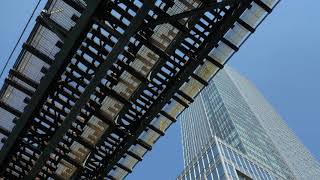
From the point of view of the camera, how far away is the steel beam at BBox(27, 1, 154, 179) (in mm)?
12117

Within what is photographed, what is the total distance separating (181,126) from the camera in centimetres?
19012

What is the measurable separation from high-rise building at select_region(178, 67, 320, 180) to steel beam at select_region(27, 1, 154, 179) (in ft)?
192

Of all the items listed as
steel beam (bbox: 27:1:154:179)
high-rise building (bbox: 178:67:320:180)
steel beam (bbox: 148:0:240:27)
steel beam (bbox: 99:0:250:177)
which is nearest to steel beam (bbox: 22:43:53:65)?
steel beam (bbox: 27:1:154:179)

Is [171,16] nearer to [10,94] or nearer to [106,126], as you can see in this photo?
[106,126]

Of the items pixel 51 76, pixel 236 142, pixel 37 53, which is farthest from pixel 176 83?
pixel 236 142

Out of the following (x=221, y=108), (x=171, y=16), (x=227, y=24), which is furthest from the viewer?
(x=221, y=108)

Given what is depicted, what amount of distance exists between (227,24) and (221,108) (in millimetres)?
137992

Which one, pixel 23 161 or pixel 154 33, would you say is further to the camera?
pixel 23 161

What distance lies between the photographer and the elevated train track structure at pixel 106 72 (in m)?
13.0

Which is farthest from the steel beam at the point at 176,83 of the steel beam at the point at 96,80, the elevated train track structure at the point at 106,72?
the steel beam at the point at 96,80

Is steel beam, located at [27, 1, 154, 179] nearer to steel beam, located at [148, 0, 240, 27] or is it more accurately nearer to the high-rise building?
steel beam, located at [148, 0, 240, 27]

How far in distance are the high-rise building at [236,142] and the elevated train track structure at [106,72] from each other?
57.1 m

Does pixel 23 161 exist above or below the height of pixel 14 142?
below

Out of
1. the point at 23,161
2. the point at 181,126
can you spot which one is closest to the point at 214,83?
the point at 181,126
